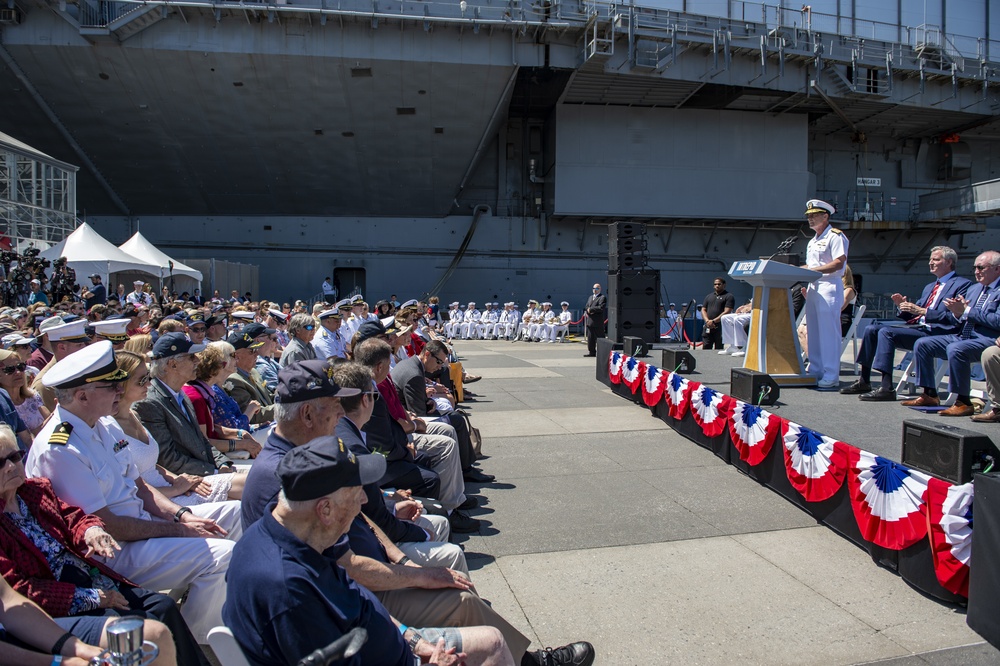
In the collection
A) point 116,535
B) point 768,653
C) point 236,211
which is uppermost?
point 236,211

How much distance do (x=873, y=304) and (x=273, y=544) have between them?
98.3ft

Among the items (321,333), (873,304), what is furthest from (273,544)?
(873,304)

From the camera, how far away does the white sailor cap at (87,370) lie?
284 centimetres

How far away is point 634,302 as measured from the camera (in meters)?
12.1

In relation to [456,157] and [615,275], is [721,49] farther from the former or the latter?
[615,275]

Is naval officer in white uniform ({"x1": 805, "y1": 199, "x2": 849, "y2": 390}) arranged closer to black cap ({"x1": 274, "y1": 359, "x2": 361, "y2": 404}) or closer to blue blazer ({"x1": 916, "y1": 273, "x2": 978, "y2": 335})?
blue blazer ({"x1": 916, "y1": 273, "x2": 978, "y2": 335})

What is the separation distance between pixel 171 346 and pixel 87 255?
1180 cm

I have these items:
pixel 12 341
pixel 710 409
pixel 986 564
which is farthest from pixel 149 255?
pixel 986 564

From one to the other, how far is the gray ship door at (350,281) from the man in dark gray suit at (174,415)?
22515mm

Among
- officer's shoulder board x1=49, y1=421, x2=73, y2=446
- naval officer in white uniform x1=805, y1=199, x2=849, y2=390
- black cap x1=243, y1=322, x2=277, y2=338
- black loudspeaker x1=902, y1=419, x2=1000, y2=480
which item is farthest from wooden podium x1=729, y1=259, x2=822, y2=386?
officer's shoulder board x1=49, y1=421, x2=73, y2=446

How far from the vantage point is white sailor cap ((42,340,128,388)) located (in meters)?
2.84

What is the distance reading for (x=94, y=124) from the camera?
834 inches

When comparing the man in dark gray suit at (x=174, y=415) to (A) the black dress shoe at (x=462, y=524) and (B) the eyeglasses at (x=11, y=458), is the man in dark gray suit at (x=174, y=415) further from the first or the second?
(B) the eyeglasses at (x=11, y=458)

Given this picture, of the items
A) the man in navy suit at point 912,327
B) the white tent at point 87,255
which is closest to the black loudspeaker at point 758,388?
the man in navy suit at point 912,327
